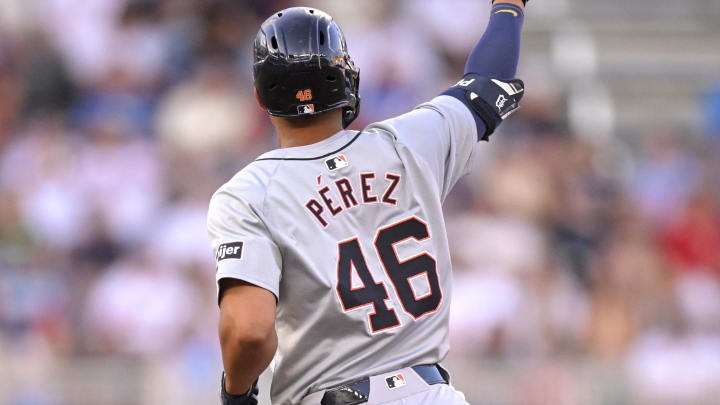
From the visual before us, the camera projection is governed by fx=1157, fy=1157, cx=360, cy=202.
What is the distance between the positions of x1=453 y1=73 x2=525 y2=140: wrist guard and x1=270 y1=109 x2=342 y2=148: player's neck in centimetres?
52

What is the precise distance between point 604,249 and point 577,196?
612mm

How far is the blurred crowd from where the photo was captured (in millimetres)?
8570

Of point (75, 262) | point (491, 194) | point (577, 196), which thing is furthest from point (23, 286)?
point (577, 196)

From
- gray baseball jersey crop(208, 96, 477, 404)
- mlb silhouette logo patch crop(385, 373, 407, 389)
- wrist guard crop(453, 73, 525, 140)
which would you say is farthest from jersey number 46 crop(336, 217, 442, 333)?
wrist guard crop(453, 73, 525, 140)

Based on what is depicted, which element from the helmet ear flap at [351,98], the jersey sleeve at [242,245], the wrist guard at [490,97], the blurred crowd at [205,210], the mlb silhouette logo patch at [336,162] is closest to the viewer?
the jersey sleeve at [242,245]

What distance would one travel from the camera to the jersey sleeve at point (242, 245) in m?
3.14

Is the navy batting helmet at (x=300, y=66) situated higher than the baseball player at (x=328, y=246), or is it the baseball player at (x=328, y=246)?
the navy batting helmet at (x=300, y=66)

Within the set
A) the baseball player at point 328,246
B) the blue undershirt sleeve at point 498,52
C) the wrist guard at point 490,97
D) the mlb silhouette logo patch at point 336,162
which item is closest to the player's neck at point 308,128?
the baseball player at point 328,246

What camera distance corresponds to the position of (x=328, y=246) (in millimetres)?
3281

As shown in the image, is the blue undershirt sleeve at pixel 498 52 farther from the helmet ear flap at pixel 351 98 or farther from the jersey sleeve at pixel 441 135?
the helmet ear flap at pixel 351 98

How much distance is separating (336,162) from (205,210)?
652cm

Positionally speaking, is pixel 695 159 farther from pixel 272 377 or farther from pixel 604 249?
pixel 272 377

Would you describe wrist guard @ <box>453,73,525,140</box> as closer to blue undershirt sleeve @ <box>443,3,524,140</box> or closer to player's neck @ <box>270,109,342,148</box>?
blue undershirt sleeve @ <box>443,3,524,140</box>

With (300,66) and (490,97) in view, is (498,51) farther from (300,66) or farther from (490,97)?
(300,66)
